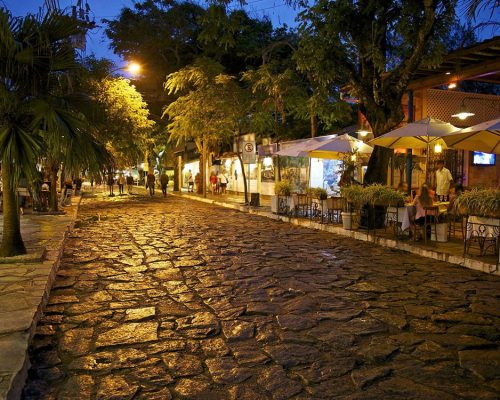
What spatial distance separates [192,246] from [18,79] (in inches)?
211

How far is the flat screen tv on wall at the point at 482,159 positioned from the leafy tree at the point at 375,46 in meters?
4.98

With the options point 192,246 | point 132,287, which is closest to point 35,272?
point 132,287

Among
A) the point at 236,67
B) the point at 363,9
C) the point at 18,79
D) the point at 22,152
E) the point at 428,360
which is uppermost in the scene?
the point at 236,67

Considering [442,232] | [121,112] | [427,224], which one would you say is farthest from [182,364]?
[121,112]

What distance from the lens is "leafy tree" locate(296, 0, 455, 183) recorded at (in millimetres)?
11484

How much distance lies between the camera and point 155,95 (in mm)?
34000

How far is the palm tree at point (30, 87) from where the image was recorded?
689 cm

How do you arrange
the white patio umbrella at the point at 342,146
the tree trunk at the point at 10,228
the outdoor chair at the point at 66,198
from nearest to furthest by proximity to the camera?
1. the tree trunk at the point at 10,228
2. the white patio umbrella at the point at 342,146
3. the outdoor chair at the point at 66,198

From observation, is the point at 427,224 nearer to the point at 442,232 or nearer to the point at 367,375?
the point at 442,232

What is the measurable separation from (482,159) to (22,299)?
1616cm

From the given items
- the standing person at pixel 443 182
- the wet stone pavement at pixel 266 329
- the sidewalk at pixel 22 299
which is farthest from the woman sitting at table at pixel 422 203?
the sidewalk at pixel 22 299

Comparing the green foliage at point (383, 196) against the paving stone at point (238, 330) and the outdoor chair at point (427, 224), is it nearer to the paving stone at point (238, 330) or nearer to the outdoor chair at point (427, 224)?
the outdoor chair at point (427, 224)

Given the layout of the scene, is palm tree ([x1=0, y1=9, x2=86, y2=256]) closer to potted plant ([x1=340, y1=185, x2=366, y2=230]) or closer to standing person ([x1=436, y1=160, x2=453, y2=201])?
potted plant ([x1=340, y1=185, x2=366, y2=230])

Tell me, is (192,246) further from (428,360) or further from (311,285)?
(428,360)
